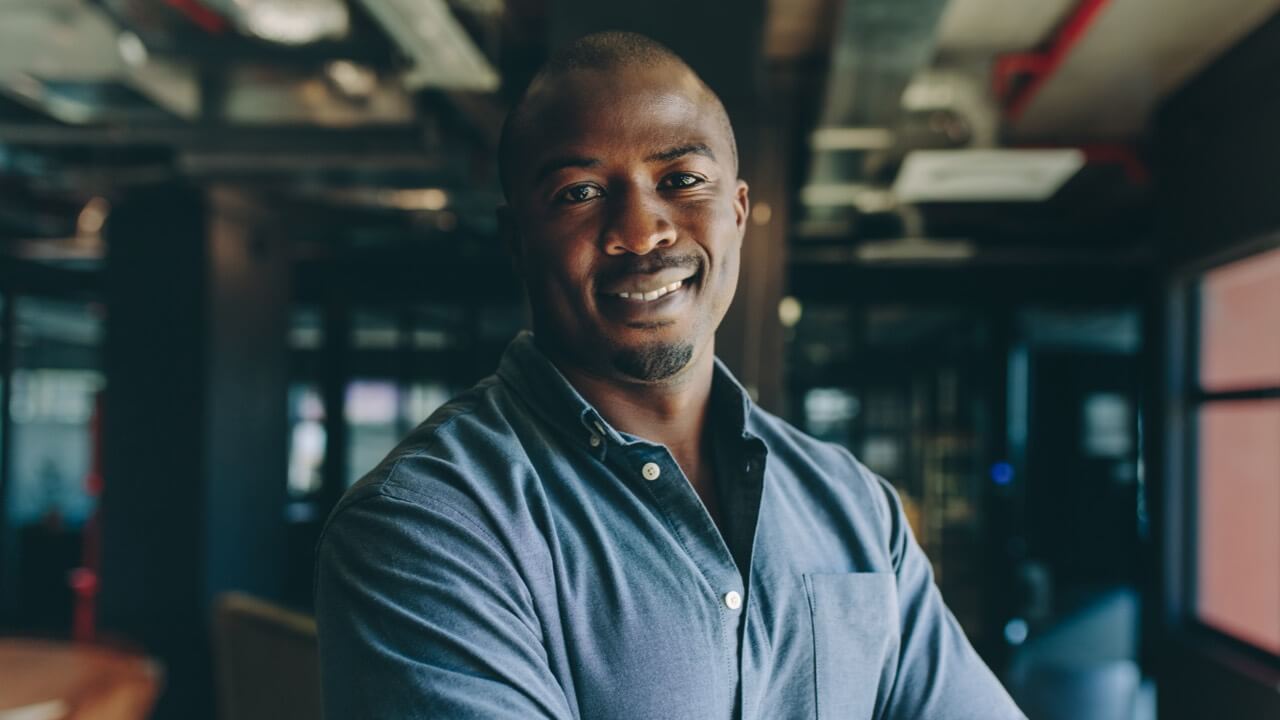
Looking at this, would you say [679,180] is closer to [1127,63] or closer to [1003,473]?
[1127,63]

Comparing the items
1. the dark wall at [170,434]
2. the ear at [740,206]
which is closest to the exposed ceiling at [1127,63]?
the ear at [740,206]

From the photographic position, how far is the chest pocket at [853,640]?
1.04 meters

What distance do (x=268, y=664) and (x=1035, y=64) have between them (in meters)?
3.56

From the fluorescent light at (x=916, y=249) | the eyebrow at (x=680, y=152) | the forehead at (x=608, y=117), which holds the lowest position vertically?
the eyebrow at (x=680, y=152)

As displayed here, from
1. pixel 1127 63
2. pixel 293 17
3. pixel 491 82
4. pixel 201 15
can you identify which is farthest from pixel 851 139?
pixel 201 15

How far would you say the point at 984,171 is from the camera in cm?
392

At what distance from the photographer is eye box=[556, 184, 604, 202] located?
1.01 m

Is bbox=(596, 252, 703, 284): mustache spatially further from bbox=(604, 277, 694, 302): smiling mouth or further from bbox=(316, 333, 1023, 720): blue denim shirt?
bbox=(316, 333, 1023, 720): blue denim shirt

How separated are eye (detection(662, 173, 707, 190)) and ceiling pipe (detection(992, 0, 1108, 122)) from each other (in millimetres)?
2827

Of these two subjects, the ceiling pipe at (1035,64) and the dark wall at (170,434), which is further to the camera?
the dark wall at (170,434)

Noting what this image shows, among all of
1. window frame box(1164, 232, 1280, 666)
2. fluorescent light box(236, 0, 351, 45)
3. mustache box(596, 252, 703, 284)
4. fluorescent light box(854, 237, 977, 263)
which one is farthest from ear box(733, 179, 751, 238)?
fluorescent light box(854, 237, 977, 263)

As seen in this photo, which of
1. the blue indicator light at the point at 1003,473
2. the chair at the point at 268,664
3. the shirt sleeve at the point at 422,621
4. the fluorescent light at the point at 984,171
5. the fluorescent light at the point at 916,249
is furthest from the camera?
the blue indicator light at the point at 1003,473

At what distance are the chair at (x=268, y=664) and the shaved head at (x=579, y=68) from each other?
3.30 feet

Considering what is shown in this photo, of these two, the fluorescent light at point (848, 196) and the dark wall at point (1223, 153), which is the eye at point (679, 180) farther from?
the fluorescent light at point (848, 196)
